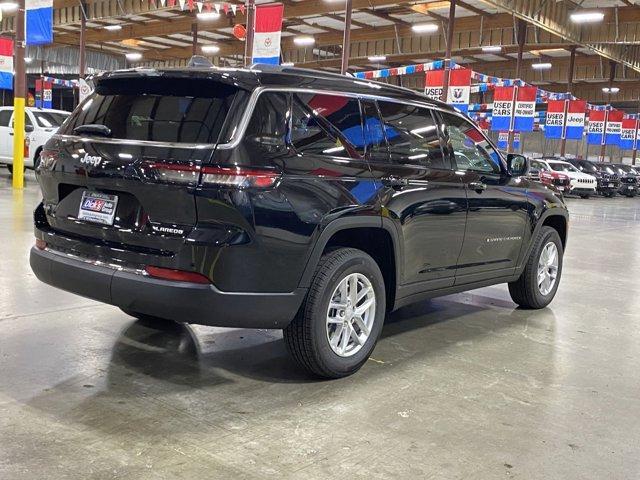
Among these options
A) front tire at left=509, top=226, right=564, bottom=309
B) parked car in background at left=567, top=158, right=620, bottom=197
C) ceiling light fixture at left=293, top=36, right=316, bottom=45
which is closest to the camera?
front tire at left=509, top=226, right=564, bottom=309

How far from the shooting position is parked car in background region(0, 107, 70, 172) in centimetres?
1612

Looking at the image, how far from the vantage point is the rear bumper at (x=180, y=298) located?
11.1 feet

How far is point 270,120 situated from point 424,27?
76.2ft

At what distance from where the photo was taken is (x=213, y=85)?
3.60 m

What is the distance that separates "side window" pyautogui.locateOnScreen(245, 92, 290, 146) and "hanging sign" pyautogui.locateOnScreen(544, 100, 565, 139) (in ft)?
88.6

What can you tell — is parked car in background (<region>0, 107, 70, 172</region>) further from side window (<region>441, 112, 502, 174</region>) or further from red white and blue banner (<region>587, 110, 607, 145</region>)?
red white and blue banner (<region>587, 110, 607, 145</region>)

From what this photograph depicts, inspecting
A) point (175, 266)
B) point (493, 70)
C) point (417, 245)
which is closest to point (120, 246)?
point (175, 266)

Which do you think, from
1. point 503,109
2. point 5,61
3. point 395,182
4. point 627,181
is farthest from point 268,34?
point 627,181

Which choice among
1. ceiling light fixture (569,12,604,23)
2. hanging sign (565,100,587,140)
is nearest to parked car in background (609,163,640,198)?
hanging sign (565,100,587,140)

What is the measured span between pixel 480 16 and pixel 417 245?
865 inches

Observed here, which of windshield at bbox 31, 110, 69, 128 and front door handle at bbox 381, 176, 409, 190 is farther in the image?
windshield at bbox 31, 110, 69, 128

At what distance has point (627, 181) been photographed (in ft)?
98.7

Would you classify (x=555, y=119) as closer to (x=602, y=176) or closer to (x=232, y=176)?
(x=602, y=176)

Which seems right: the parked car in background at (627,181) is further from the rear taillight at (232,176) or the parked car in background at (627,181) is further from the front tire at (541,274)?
the rear taillight at (232,176)
